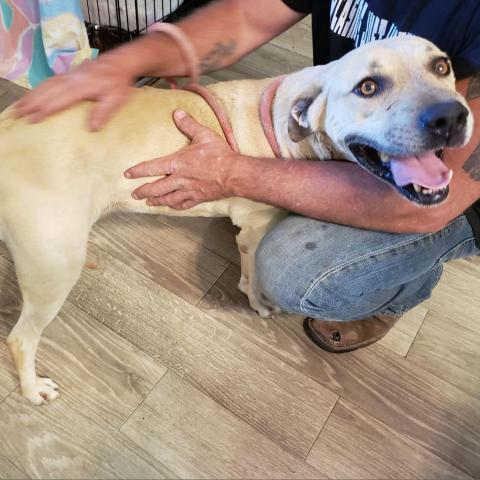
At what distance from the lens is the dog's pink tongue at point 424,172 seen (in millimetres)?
1062

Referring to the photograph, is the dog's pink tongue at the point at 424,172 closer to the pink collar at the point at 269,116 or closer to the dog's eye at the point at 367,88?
the dog's eye at the point at 367,88

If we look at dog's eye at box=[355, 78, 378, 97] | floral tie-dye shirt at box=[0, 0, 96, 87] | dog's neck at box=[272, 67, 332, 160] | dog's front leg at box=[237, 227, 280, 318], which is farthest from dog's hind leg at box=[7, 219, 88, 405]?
floral tie-dye shirt at box=[0, 0, 96, 87]

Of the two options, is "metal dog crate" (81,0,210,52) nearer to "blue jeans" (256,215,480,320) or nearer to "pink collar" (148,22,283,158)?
"pink collar" (148,22,283,158)

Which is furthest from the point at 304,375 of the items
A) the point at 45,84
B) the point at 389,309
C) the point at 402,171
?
the point at 45,84

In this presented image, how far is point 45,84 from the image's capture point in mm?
1185

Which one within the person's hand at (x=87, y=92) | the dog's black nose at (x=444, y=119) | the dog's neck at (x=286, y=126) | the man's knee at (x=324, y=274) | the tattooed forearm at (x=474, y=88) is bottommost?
the man's knee at (x=324, y=274)

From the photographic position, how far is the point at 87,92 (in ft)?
3.86

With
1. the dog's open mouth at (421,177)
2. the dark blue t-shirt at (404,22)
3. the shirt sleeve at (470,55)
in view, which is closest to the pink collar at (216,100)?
the dark blue t-shirt at (404,22)

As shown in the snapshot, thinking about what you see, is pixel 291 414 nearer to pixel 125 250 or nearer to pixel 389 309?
pixel 389 309

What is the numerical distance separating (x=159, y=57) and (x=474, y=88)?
0.84 meters

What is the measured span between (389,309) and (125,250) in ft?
3.17

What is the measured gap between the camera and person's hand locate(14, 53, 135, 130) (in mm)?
1164

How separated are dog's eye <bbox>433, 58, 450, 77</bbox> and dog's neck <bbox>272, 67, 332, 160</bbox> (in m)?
0.31

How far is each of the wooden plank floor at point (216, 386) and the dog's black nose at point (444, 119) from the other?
0.86 m
